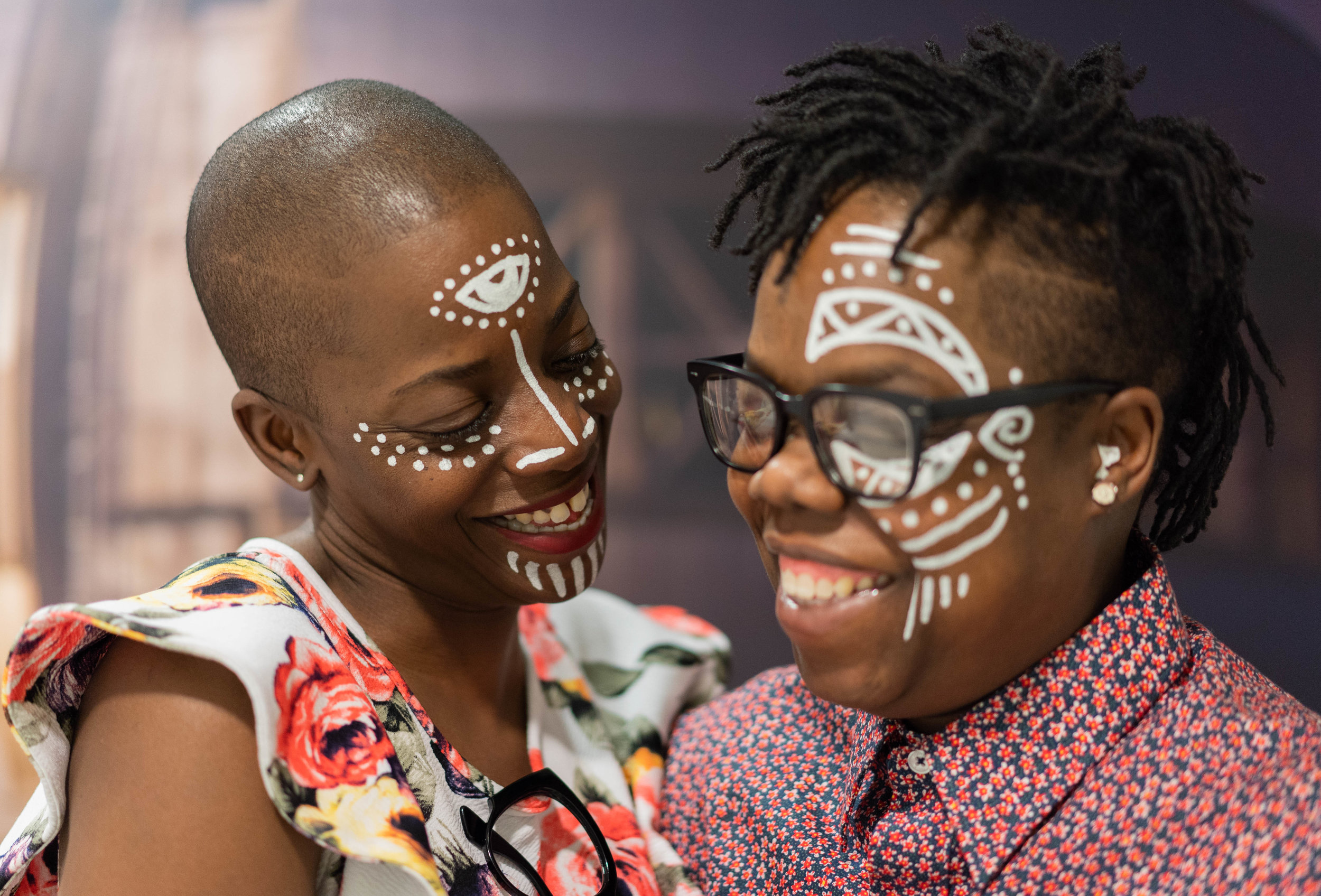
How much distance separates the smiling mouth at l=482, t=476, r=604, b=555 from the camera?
1.42 m

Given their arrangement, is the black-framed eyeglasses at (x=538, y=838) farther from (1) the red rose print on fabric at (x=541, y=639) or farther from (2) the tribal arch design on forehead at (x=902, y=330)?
(2) the tribal arch design on forehead at (x=902, y=330)

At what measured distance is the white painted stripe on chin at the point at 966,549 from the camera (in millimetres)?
1081

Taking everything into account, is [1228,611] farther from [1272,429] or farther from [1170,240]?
[1170,240]

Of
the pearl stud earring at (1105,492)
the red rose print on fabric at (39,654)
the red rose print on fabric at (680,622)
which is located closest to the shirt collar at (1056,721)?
the pearl stud earring at (1105,492)

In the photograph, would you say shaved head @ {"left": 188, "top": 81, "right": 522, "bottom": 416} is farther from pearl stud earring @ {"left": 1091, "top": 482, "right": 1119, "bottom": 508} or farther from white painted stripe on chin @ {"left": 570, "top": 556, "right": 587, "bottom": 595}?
pearl stud earring @ {"left": 1091, "top": 482, "right": 1119, "bottom": 508}

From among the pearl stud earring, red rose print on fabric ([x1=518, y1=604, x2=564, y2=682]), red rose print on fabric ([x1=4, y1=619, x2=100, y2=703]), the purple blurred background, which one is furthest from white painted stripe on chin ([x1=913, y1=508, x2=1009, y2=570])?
the purple blurred background

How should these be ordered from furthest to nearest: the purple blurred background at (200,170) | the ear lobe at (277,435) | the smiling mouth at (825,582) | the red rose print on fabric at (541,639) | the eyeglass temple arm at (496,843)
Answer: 1. the purple blurred background at (200,170)
2. the red rose print on fabric at (541,639)
3. the ear lobe at (277,435)
4. the eyeglass temple arm at (496,843)
5. the smiling mouth at (825,582)

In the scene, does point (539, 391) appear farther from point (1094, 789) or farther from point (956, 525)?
point (1094, 789)

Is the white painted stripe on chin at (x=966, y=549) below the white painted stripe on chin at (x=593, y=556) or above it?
above

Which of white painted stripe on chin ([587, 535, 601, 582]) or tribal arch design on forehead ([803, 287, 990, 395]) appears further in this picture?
white painted stripe on chin ([587, 535, 601, 582])

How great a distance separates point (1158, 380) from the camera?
1.14 m

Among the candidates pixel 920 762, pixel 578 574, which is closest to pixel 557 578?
pixel 578 574

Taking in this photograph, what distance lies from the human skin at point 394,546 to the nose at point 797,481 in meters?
0.34

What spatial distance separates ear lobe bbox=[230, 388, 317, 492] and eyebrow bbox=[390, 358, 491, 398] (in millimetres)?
177
